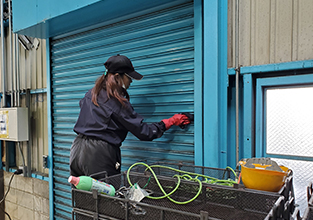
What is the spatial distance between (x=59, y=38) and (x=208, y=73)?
2346 millimetres

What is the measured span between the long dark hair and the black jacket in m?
0.04

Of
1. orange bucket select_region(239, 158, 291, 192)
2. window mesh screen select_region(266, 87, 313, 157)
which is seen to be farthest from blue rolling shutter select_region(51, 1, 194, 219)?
orange bucket select_region(239, 158, 291, 192)

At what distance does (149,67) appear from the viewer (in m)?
2.46

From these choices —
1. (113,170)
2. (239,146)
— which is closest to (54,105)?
(113,170)

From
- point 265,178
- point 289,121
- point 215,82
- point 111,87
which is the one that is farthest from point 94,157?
point 289,121

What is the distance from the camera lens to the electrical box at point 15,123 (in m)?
3.75

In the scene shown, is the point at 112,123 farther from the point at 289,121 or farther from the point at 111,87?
the point at 289,121

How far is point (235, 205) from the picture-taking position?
3.98 ft

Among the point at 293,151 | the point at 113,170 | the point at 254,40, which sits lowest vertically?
the point at 113,170

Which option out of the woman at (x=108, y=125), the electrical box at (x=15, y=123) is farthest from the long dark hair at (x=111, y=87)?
the electrical box at (x=15, y=123)

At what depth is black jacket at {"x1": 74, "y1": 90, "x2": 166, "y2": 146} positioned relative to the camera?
6.43 ft

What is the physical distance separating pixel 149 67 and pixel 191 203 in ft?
5.00

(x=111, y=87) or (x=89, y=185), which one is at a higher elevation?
(x=111, y=87)

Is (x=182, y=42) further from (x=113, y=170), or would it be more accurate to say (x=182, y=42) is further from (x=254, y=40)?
(x=113, y=170)
